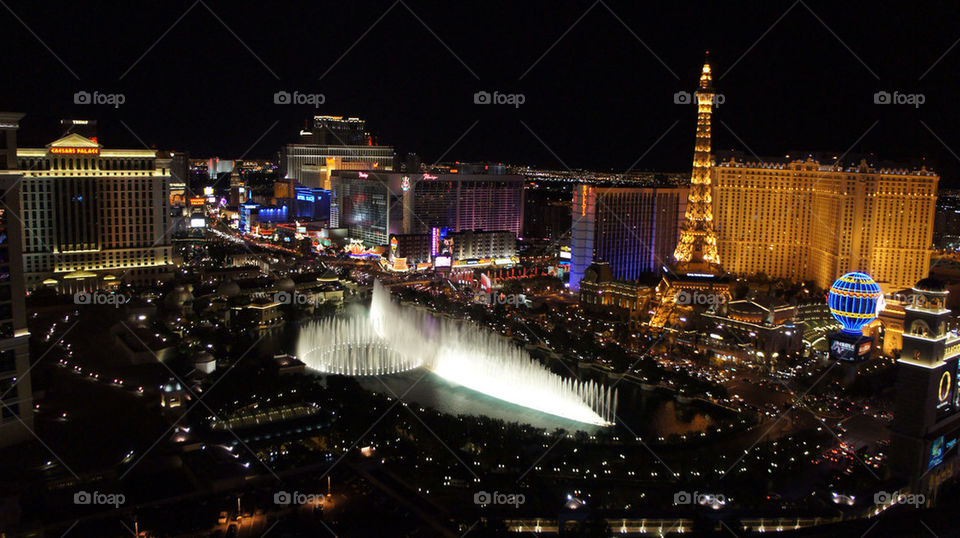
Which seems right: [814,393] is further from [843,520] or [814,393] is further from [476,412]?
[476,412]

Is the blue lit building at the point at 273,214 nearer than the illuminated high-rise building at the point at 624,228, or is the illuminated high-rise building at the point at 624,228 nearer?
the illuminated high-rise building at the point at 624,228

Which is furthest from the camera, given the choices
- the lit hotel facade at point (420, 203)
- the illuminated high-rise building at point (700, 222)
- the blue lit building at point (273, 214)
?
the blue lit building at point (273, 214)

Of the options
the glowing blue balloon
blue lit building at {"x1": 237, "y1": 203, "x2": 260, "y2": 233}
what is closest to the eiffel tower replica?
the glowing blue balloon

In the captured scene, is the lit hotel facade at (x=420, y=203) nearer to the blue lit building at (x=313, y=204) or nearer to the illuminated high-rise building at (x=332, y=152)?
the blue lit building at (x=313, y=204)

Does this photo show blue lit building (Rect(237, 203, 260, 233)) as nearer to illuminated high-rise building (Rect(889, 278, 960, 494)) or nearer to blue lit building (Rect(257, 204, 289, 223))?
blue lit building (Rect(257, 204, 289, 223))

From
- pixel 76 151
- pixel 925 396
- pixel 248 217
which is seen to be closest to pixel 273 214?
pixel 248 217

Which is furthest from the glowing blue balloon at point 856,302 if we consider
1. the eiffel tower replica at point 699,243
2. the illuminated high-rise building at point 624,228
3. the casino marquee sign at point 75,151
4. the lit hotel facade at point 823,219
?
the casino marquee sign at point 75,151

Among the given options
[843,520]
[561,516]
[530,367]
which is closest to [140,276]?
[530,367]
